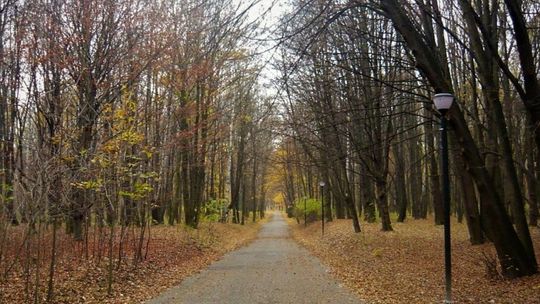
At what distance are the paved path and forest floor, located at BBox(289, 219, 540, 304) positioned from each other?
63 cm

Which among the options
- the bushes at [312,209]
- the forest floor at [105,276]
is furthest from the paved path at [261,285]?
the bushes at [312,209]

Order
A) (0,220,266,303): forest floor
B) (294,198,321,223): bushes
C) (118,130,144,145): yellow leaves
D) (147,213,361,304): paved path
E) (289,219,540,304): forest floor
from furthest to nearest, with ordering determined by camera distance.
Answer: (294,198,321,223): bushes < (118,130,144,145): yellow leaves < (147,213,361,304): paved path < (0,220,266,303): forest floor < (289,219,540,304): forest floor

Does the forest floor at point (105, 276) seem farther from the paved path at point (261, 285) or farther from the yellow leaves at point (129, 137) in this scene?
the yellow leaves at point (129, 137)

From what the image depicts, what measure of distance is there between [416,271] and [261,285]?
13.5 ft

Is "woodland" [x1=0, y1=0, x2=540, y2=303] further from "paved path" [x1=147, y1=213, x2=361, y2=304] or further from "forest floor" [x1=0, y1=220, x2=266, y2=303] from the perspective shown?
"paved path" [x1=147, y1=213, x2=361, y2=304]

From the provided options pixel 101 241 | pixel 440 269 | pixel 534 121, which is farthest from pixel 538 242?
pixel 101 241

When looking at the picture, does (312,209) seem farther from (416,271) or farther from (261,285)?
(261,285)

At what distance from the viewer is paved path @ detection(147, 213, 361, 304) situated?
9.94m

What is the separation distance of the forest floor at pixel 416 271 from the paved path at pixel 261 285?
0.63 meters

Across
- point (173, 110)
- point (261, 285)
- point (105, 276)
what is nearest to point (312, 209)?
point (173, 110)

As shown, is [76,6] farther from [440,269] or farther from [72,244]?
[440,269]

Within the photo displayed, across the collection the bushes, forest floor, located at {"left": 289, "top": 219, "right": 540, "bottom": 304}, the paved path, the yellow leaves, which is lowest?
the paved path

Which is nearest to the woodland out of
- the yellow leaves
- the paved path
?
the yellow leaves

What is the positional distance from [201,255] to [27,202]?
11.9m
